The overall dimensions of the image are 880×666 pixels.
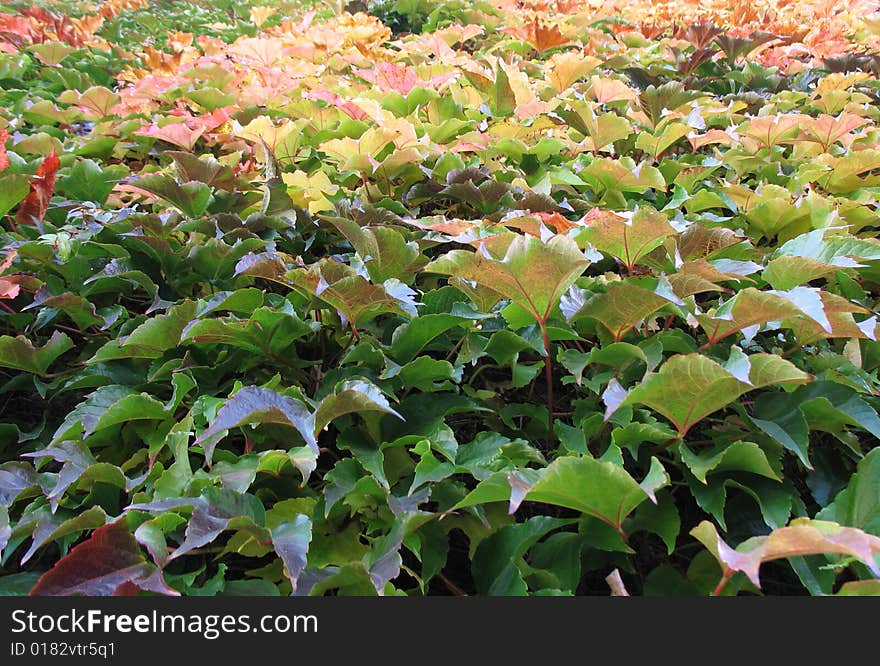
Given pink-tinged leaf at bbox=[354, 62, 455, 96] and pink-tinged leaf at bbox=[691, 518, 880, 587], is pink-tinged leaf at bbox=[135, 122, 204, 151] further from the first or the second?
pink-tinged leaf at bbox=[691, 518, 880, 587]

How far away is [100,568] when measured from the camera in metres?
0.83

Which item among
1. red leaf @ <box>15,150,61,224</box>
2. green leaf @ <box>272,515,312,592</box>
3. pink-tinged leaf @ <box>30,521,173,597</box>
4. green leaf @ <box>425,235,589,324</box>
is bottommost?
pink-tinged leaf @ <box>30,521,173,597</box>

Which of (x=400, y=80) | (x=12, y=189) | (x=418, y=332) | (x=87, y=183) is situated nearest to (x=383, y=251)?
(x=418, y=332)

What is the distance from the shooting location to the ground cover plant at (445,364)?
34.3 inches

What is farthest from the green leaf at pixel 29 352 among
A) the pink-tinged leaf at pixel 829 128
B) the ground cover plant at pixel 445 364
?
the pink-tinged leaf at pixel 829 128

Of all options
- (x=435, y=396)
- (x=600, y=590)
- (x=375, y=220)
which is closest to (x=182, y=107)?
(x=375, y=220)

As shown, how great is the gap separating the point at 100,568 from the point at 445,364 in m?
0.52

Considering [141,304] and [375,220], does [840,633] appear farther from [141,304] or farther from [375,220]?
[141,304]

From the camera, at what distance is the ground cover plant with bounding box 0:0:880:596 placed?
0.87 meters

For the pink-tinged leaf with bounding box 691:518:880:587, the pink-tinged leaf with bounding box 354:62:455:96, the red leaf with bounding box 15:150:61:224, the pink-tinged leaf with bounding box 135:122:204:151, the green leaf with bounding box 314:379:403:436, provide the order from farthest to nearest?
1. the pink-tinged leaf with bounding box 354:62:455:96
2. the pink-tinged leaf with bounding box 135:122:204:151
3. the red leaf with bounding box 15:150:61:224
4. the green leaf with bounding box 314:379:403:436
5. the pink-tinged leaf with bounding box 691:518:880:587

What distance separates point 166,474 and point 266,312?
10.7 inches

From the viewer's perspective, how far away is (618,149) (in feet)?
6.54

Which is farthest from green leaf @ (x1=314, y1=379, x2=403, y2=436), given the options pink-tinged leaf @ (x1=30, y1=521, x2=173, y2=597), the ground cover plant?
pink-tinged leaf @ (x1=30, y1=521, x2=173, y2=597)

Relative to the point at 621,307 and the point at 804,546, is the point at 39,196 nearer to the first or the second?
the point at 621,307
